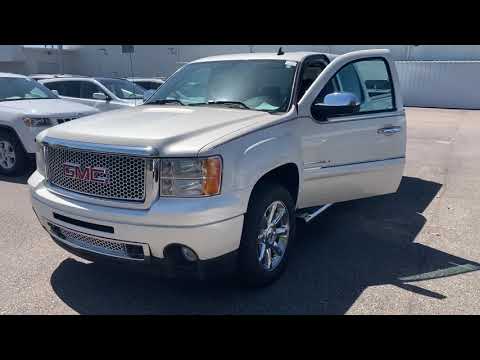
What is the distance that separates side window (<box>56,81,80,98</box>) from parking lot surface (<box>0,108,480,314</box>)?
508cm

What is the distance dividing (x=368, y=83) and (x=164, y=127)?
2.70 meters

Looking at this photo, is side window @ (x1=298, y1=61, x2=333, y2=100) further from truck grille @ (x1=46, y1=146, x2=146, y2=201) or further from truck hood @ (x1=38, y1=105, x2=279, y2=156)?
truck grille @ (x1=46, y1=146, x2=146, y2=201)

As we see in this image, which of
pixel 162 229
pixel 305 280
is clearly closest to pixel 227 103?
pixel 162 229

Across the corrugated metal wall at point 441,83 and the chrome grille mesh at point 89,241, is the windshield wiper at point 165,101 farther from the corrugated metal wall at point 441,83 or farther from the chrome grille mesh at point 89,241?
the corrugated metal wall at point 441,83

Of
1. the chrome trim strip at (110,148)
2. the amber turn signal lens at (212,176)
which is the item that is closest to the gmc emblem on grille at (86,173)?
the chrome trim strip at (110,148)

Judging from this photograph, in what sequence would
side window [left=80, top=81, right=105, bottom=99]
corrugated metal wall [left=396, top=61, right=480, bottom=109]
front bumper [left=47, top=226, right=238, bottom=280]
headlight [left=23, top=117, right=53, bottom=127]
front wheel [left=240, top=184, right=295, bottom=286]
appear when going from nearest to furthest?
front bumper [left=47, top=226, right=238, bottom=280]
front wheel [left=240, top=184, right=295, bottom=286]
headlight [left=23, top=117, right=53, bottom=127]
side window [left=80, top=81, right=105, bottom=99]
corrugated metal wall [left=396, top=61, right=480, bottom=109]

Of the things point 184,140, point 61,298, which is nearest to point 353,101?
point 184,140

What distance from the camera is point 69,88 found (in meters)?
10.6

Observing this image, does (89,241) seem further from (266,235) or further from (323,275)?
(323,275)

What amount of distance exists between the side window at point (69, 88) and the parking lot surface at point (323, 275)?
5078 mm

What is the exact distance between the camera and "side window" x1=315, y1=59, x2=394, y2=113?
461cm

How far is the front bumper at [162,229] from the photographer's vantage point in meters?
2.90

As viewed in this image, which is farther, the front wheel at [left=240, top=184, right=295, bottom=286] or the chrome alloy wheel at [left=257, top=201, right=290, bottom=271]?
the chrome alloy wheel at [left=257, top=201, right=290, bottom=271]

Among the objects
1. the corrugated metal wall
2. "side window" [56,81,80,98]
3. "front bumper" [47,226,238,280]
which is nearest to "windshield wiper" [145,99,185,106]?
"front bumper" [47,226,238,280]
